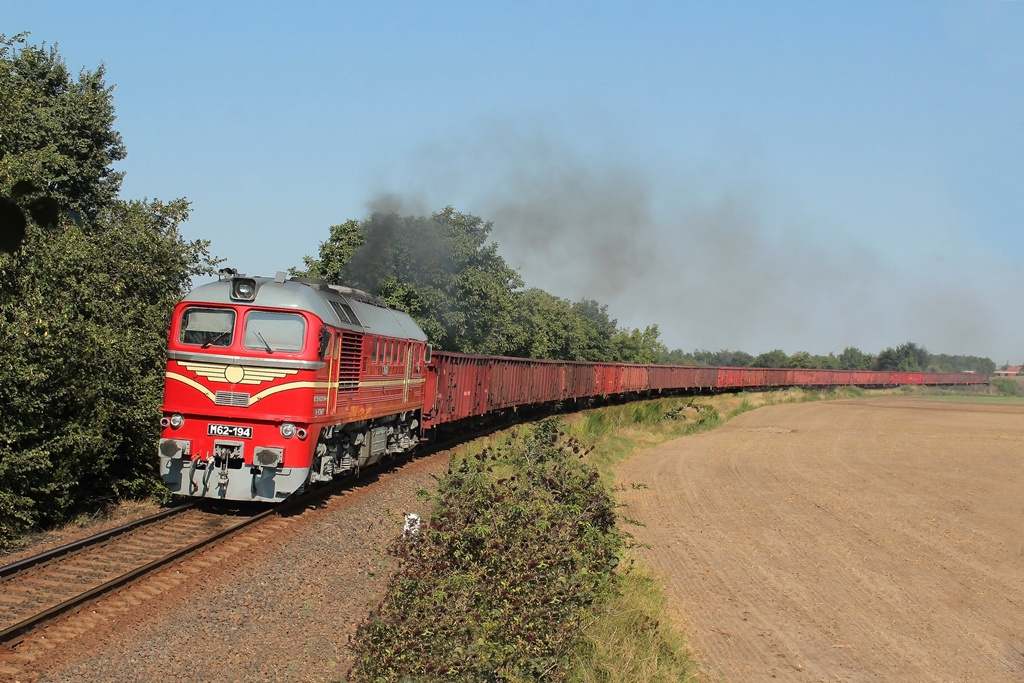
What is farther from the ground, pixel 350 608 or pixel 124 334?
pixel 124 334

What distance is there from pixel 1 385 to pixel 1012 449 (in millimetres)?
34041

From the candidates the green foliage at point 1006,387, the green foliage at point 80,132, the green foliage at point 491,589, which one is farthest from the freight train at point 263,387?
the green foliage at point 1006,387

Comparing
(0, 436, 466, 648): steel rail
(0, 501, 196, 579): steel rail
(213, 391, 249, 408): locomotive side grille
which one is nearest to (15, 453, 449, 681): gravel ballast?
(0, 436, 466, 648): steel rail

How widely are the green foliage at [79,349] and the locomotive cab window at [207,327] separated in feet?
3.46

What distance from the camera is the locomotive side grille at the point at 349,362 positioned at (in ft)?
42.8

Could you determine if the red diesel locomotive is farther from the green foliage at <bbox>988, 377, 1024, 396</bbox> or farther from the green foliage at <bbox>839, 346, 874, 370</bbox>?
the green foliage at <bbox>839, 346, 874, 370</bbox>

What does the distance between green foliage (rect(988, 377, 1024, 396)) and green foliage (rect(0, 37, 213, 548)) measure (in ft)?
381

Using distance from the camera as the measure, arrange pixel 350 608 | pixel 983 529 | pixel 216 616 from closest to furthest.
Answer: pixel 216 616
pixel 350 608
pixel 983 529

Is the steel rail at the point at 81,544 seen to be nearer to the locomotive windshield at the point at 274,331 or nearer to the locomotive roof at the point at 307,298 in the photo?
the locomotive windshield at the point at 274,331

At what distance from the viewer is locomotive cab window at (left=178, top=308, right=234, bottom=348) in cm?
1237

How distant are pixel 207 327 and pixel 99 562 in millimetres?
3894

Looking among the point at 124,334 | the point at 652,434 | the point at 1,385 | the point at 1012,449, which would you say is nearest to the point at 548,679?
the point at 1,385

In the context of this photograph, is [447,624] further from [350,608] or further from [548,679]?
[350,608]

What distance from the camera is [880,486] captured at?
21.9 meters
